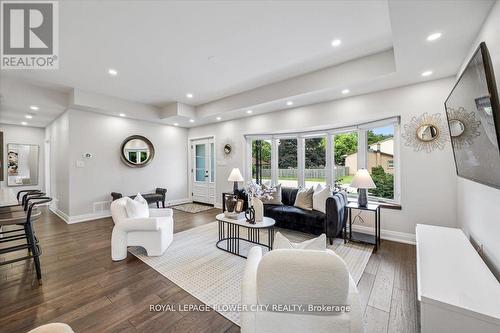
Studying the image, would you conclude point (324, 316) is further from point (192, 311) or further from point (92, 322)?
point (92, 322)

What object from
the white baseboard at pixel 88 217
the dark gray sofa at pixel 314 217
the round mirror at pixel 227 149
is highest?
the round mirror at pixel 227 149

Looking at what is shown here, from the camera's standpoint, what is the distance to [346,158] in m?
4.34

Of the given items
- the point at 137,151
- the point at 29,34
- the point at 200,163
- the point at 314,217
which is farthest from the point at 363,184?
the point at 137,151

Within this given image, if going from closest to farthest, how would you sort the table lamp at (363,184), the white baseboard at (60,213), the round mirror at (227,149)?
the table lamp at (363,184)
the white baseboard at (60,213)
the round mirror at (227,149)

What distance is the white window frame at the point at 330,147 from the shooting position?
3.59 m

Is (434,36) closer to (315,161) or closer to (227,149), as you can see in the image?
(315,161)

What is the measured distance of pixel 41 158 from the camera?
22.0ft

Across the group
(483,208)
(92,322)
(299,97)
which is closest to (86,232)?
(92,322)

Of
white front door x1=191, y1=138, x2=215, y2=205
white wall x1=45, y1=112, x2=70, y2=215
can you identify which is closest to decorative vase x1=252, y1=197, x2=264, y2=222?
white front door x1=191, y1=138, x2=215, y2=205

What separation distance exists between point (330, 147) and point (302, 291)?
3.97 m

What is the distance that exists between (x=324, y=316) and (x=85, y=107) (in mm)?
5601

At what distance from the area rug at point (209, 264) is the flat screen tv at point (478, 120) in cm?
156

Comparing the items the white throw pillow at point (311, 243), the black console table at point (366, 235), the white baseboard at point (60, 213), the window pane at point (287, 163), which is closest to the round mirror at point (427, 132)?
the black console table at point (366, 235)

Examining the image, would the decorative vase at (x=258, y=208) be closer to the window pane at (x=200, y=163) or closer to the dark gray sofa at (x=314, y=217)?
the dark gray sofa at (x=314, y=217)
